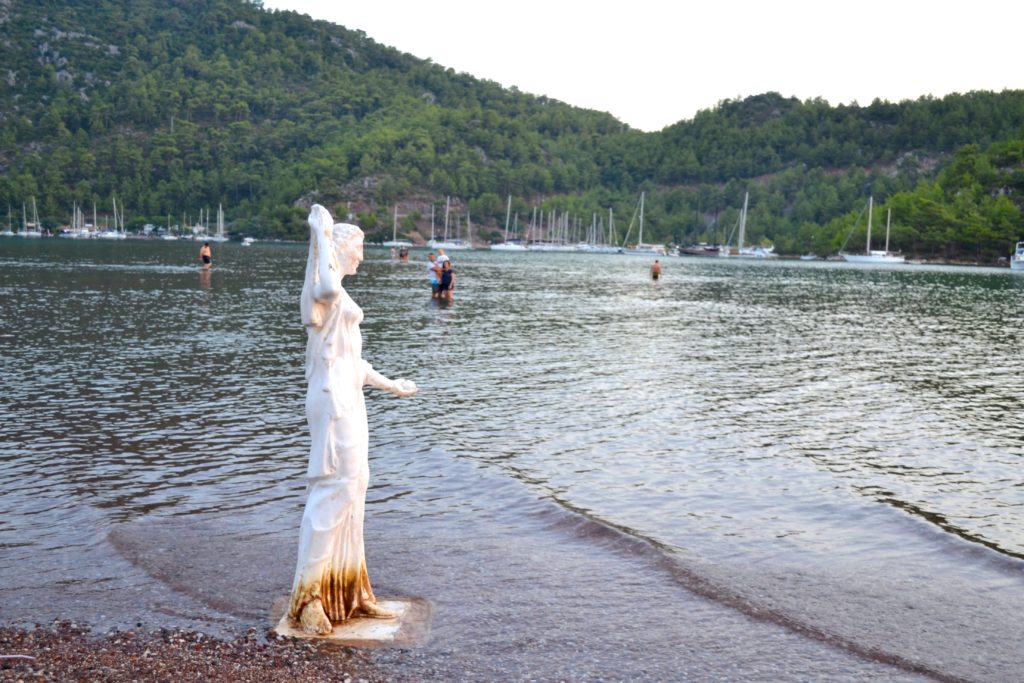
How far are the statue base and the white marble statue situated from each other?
95 millimetres

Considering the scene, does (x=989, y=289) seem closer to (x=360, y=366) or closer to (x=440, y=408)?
(x=440, y=408)

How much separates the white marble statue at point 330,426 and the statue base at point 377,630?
10 centimetres

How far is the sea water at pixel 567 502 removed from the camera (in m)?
8.92

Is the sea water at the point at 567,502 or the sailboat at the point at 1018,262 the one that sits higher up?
the sailboat at the point at 1018,262

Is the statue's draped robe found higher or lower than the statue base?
higher

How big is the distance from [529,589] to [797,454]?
28.1 feet

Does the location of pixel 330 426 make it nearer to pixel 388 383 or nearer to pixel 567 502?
pixel 388 383

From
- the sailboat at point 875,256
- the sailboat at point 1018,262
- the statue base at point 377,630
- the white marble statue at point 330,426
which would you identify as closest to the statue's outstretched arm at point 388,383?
the white marble statue at point 330,426

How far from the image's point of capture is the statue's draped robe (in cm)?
781

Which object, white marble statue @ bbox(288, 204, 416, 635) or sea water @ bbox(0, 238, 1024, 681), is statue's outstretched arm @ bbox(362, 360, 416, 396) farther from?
sea water @ bbox(0, 238, 1024, 681)

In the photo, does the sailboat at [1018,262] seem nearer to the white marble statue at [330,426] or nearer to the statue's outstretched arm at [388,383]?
the statue's outstretched arm at [388,383]

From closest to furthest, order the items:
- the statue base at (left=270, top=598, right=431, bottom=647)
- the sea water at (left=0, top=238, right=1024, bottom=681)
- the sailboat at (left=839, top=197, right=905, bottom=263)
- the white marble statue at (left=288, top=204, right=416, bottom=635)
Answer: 1. the white marble statue at (left=288, top=204, right=416, bottom=635)
2. the statue base at (left=270, top=598, right=431, bottom=647)
3. the sea water at (left=0, top=238, right=1024, bottom=681)
4. the sailboat at (left=839, top=197, right=905, bottom=263)

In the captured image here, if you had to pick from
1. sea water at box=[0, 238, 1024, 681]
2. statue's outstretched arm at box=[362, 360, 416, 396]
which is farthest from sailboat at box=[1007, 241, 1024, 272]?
statue's outstretched arm at box=[362, 360, 416, 396]

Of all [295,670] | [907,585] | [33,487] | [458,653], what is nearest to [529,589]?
[458,653]
